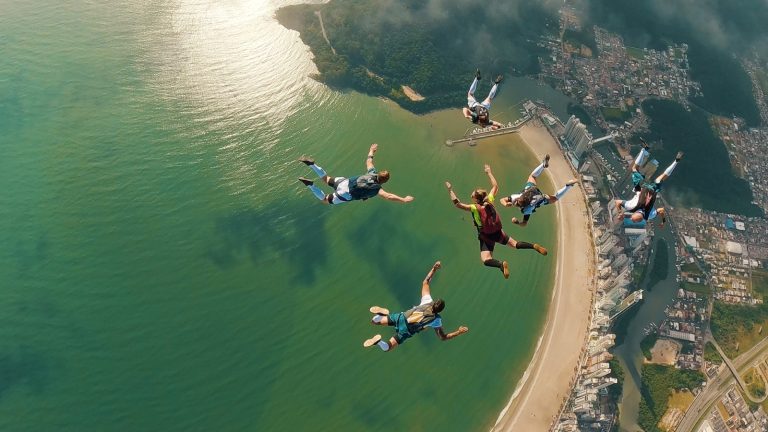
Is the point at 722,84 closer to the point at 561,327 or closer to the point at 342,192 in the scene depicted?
the point at 561,327

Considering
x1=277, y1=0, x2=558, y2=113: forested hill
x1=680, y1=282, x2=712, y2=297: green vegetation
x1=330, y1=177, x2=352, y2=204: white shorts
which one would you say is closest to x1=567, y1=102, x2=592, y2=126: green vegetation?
x1=277, y1=0, x2=558, y2=113: forested hill

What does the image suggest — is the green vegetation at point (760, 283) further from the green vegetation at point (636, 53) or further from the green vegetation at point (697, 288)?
the green vegetation at point (636, 53)

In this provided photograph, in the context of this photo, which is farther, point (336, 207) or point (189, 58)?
point (189, 58)

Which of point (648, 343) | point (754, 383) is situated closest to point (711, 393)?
point (754, 383)

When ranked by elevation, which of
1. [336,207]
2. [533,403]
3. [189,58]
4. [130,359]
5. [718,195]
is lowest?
[130,359]

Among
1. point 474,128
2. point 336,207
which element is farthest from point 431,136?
point 336,207

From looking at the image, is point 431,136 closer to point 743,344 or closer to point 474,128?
point 474,128

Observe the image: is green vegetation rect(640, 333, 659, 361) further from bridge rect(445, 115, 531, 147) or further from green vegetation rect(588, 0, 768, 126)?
green vegetation rect(588, 0, 768, 126)
